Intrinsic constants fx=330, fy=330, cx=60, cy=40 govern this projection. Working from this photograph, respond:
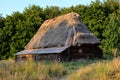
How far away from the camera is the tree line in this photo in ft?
140

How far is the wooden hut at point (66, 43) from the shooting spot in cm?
3189

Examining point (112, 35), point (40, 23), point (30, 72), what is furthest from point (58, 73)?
point (40, 23)

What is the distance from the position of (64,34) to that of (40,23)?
13.9 meters

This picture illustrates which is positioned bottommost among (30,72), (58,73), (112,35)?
(58,73)

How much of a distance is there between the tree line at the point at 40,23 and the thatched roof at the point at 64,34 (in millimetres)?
6713

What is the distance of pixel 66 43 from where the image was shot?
32156 millimetres

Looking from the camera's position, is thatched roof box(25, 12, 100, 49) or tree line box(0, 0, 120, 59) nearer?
thatched roof box(25, 12, 100, 49)

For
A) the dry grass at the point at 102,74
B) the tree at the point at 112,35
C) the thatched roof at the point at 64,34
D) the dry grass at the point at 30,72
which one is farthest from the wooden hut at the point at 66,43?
the dry grass at the point at 102,74

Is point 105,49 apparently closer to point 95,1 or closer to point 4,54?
point 95,1

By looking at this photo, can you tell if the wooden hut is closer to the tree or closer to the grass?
the tree

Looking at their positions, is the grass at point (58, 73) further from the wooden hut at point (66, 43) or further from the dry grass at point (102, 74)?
the wooden hut at point (66, 43)

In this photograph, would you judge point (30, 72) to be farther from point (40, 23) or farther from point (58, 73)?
point (40, 23)

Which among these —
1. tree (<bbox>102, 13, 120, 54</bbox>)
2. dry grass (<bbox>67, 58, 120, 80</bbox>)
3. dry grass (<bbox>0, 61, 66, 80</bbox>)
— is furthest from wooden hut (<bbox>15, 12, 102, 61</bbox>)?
dry grass (<bbox>67, 58, 120, 80</bbox>)

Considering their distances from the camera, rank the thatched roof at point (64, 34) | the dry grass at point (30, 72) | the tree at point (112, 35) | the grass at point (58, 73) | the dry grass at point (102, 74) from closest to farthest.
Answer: the dry grass at point (102, 74) → the grass at point (58, 73) → the dry grass at point (30, 72) → the thatched roof at point (64, 34) → the tree at point (112, 35)
